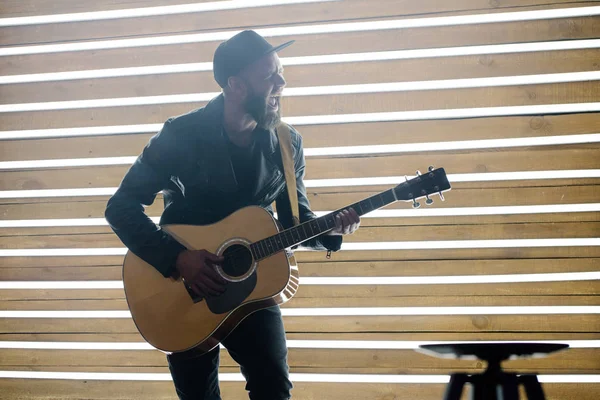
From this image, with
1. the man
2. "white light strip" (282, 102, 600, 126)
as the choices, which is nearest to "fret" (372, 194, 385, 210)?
the man

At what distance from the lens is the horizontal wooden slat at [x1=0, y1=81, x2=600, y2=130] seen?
2.76 metres

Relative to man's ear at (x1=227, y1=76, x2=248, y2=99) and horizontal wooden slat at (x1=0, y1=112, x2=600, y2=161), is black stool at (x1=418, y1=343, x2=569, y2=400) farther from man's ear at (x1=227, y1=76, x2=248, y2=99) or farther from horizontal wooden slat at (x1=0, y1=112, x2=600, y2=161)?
horizontal wooden slat at (x1=0, y1=112, x2=600, y2=161)

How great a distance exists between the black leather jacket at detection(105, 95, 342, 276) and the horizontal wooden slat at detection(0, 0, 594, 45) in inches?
32.9

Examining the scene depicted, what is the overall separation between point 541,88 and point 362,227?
1232 millimetres

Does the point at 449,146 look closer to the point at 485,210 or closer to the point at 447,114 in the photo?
the point at 447,114

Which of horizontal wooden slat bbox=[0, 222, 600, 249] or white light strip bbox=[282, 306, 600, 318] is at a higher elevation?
horizontal wooden slat bbox=[0, 222, 600, 249]

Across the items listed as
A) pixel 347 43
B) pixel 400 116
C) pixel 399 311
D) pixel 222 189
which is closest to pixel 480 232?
pixel 399 311

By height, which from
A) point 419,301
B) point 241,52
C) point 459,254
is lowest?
point 419,301

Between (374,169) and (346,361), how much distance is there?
1148mm

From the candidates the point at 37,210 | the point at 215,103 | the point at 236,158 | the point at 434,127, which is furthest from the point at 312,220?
the point at 37,210

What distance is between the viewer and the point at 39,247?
3203 mm

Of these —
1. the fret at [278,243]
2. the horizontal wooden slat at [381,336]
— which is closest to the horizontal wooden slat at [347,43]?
the fret at [278,243]

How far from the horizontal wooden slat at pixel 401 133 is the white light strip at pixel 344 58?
0.36 metres

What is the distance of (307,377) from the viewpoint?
3.08 meters
